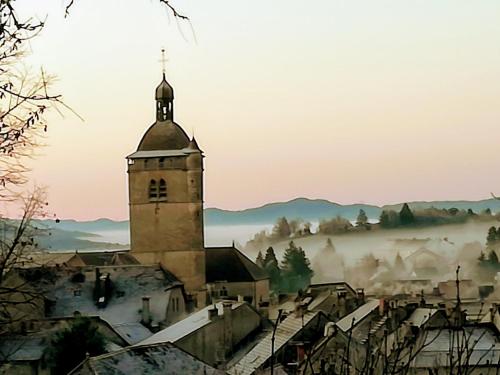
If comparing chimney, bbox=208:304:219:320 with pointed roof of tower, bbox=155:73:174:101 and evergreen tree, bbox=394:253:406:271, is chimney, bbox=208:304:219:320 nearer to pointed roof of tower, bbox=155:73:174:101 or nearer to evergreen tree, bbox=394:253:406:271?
pointed roof of tower, bbox=155:73:174:101

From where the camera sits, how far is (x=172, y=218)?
5572 cm

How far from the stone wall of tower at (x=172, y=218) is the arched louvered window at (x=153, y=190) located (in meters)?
0.16

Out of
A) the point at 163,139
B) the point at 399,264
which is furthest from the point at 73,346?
the point at 399,264

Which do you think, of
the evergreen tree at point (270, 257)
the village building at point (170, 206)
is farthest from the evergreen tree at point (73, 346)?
the evergreen tree at point (270, 257)

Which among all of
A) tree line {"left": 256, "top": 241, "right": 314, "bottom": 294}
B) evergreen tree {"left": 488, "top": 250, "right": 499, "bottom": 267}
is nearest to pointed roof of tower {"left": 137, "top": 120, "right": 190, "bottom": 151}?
evergreen tree {"left": 488, "top": 250, "right": 499, "bottom": 267}

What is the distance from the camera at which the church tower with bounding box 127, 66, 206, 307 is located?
5531 cm

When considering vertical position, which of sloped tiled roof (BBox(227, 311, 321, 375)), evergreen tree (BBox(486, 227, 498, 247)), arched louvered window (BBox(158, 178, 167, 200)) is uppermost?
arched louvered window (BBox(158, 178, 167, 200))

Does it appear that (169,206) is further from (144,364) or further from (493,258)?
(144,364)

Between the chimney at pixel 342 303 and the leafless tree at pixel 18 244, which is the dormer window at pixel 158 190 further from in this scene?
the leafless tree at pixel 18 244

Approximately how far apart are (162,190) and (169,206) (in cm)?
91

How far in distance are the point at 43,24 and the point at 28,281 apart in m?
3.13

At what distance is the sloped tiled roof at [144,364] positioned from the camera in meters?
21.7

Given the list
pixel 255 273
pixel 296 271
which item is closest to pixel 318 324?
pixel 255 273

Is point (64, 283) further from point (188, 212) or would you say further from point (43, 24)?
point (43, 24)
